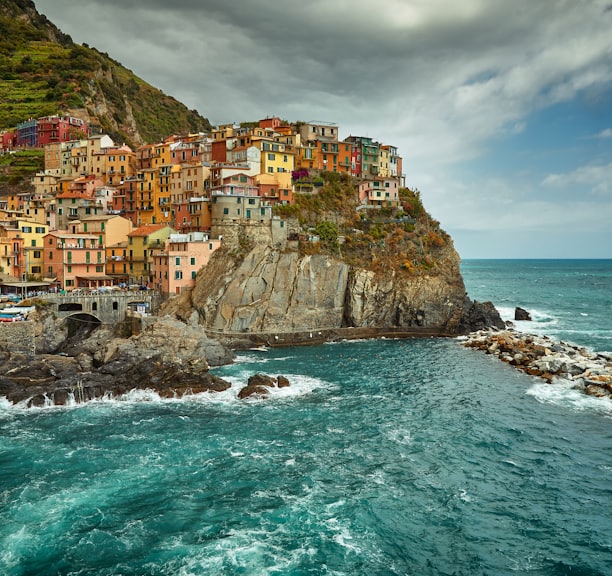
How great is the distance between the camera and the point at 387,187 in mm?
98375

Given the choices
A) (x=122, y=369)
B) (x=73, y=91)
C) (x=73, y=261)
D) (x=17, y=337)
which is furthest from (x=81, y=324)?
(x=73, y=91)

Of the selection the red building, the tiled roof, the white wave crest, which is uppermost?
the red building

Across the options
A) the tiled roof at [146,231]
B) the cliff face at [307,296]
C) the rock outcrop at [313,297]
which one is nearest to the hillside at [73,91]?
the tiled roof at [146,231]

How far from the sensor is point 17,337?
5341 cm

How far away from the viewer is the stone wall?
173 feet

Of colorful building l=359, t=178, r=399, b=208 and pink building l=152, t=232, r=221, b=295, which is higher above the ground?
colorful building l=359, t=178, r=399, b=208

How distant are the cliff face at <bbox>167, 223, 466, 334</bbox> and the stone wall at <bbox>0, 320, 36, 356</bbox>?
→ 62.0 feet

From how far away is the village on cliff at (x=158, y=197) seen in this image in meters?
74.2

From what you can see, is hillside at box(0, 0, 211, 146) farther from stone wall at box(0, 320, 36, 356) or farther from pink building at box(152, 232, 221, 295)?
stone wall at box(0, 320, 36, 356)

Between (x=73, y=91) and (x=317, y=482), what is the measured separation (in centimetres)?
14166

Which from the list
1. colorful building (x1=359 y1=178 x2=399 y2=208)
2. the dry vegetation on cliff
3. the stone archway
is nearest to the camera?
the stone archway

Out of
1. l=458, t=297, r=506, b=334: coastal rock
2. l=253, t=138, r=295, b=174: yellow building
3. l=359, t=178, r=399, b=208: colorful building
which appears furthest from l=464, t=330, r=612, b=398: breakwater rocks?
l=253, t=138, r=295, b=174: yellow building

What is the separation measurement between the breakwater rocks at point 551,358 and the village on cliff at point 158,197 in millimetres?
33881

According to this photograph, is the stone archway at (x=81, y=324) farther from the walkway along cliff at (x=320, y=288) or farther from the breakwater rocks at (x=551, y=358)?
the breakwater rocks at (x=551, y=358)
